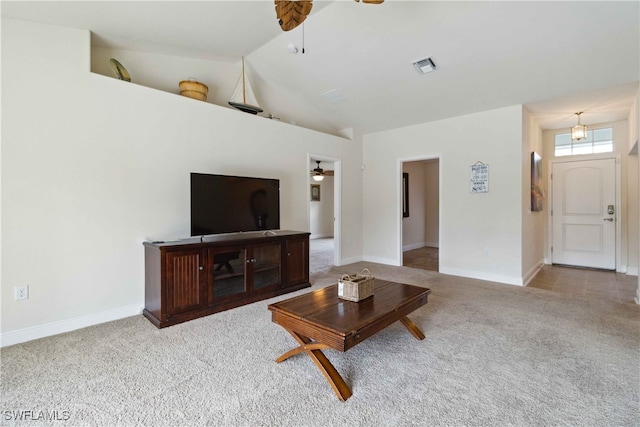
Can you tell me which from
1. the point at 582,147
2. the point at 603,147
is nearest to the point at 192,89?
the point at 582,147

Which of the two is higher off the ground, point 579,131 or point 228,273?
point 579,131

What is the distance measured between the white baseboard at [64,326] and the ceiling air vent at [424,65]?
4.13 meters

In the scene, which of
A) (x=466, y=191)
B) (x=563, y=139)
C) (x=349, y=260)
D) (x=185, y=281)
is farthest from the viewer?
(x=349, y=260)

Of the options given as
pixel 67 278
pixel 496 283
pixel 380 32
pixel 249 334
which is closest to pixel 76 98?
pixel 67 278

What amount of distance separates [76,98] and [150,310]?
2.06 m

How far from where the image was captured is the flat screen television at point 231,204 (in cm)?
306

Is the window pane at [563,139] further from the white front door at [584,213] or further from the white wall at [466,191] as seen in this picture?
the white wall at [466,191]

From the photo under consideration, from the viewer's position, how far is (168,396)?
171 cm

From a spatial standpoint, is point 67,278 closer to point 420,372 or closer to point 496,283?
point 420,372

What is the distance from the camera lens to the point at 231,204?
3.32 meters

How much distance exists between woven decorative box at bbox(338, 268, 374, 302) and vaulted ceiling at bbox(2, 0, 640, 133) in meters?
2.61

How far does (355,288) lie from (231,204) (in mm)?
1840

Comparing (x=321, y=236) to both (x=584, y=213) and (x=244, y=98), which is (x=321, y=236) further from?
(x=584, y=213)

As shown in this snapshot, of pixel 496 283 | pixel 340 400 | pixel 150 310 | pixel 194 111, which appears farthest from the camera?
pixel 496 283
